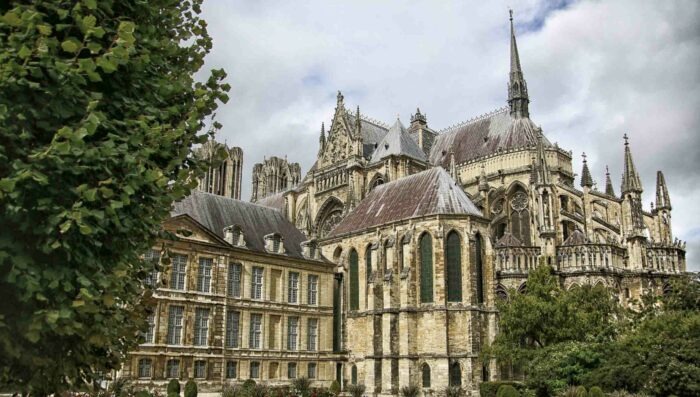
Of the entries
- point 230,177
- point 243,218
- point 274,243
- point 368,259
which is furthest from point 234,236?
point 230,177

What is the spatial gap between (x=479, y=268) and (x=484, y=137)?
22.0m

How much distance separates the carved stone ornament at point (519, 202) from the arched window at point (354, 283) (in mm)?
15167

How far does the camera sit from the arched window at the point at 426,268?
37812 millimetres

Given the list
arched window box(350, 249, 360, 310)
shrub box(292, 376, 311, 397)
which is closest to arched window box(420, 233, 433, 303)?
arched window box(350, 249, 360, 310)

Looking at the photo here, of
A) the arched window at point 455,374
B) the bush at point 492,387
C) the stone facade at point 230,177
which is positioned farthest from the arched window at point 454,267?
the stone facade at point 230,177

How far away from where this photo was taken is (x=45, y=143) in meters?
6.61

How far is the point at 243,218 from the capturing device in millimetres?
39625

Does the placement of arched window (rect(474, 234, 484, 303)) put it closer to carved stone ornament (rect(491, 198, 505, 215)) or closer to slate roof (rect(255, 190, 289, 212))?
carved stone ornament (rect(491, 198, 505, 215))

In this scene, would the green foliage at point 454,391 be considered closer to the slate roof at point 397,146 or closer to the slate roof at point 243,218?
the slate roof at point 243,218

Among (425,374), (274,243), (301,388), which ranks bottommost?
(301,388)

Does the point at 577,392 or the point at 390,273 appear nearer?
the point at 577,392

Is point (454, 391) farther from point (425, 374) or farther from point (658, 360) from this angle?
point (658, 360)

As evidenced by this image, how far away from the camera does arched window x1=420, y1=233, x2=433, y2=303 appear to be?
37812 millimetres

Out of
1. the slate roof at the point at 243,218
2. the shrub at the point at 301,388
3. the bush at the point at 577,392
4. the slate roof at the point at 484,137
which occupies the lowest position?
the shrub at the point at 301,388
